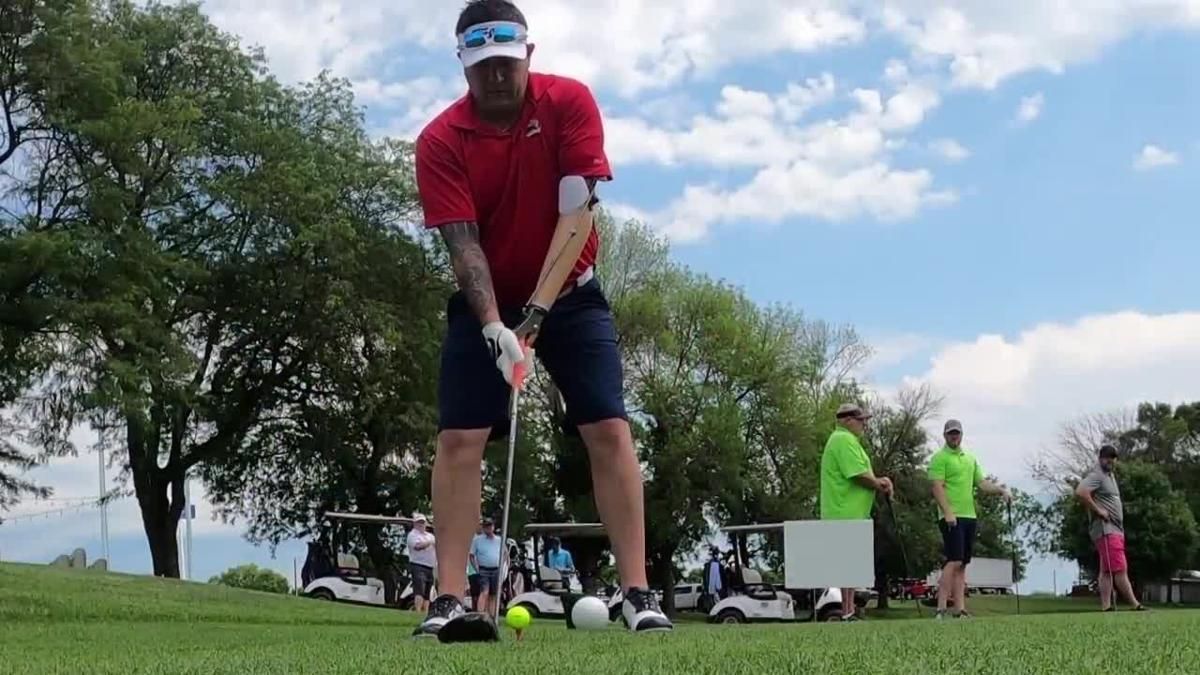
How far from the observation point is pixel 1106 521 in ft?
42.2

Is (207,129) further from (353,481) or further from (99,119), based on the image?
(99,119)

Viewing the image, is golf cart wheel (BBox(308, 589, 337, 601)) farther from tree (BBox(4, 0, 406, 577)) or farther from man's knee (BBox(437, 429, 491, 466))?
man's knee (BBox(437, 429, 491, 466))

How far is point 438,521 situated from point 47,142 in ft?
63.3

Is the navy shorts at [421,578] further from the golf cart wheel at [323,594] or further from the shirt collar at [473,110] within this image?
the shirt collar at [473,110]

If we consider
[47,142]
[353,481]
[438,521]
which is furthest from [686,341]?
[438,521]

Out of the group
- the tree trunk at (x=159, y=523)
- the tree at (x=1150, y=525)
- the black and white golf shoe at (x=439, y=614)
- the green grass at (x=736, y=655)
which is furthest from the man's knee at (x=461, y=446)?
the tree at (x=1150, y=525)

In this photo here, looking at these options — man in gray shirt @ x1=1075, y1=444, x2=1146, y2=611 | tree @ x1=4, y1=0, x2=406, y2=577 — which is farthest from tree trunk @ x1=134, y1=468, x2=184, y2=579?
man in gray shirt @ x1=1075, y1=444, x2=1146, y2=611

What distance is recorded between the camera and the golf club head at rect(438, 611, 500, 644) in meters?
4.04

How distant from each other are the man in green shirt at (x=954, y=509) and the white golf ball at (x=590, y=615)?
6.41 metres

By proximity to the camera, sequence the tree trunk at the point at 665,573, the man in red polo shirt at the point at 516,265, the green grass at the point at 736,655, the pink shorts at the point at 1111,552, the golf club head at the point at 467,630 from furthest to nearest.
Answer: the tree trunk at the point at 665,573, the pink shorts at the point at 1111,552, the man in red polo shirt at the point at 516,265, the golf club head at the point at 467,630, the green grass at the point at 736,655

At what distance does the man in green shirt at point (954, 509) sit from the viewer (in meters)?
11.0

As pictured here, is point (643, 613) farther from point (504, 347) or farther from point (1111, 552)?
point (1111, 552)

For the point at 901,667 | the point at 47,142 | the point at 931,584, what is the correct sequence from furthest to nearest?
1. the point at 931,584
2. the point at 47,142
3. the point at 901,667

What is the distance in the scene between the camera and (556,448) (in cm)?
4412
